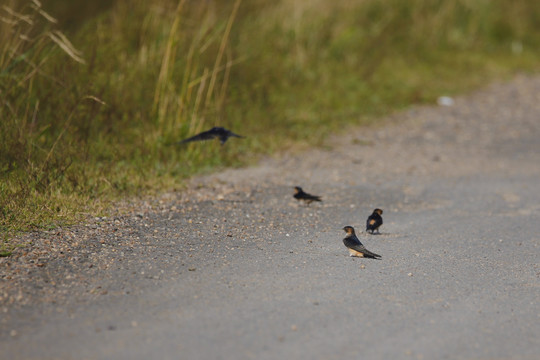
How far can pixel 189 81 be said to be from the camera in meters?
8.66

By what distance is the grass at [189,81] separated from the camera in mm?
6539

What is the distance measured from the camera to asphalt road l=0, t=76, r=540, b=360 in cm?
375

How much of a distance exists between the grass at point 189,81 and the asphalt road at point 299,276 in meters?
0.62

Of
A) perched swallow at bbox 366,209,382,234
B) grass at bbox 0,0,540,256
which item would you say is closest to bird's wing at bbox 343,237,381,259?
perched swallow at bbox 366,209,382,234

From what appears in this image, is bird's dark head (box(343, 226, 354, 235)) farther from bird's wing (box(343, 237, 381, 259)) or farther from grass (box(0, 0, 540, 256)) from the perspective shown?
grass (box(0, 0, 540, 256))

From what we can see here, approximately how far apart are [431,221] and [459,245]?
2.32 feet

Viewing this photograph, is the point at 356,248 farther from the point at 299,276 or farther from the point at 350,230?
the point at 299,276

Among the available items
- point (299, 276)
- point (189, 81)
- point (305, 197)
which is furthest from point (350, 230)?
point (189, 81)

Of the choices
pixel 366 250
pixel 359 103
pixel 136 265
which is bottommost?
pixel 136 265

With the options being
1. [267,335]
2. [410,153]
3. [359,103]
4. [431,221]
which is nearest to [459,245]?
[431,221]

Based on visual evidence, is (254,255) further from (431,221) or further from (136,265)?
(431,221)

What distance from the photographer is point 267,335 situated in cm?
382

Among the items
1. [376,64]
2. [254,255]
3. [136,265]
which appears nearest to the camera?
[136,265]

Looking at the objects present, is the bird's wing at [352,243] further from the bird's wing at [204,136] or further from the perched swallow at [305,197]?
the bird's wing at [204,136]
